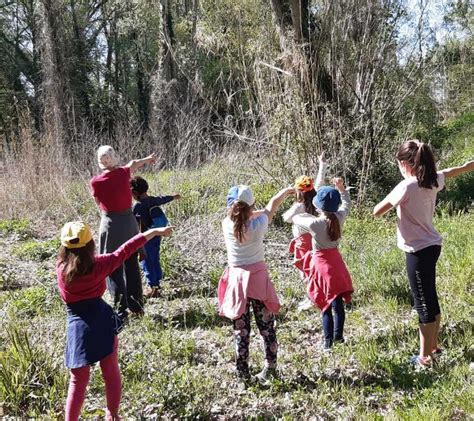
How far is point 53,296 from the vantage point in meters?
5.81

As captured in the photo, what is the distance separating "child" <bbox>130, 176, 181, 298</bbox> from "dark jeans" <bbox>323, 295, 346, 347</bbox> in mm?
2457

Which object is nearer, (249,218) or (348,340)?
(249,218)

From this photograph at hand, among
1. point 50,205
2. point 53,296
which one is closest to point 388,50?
point 53,296

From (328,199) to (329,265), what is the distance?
0.58 meters

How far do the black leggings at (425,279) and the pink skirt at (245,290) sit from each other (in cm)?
100

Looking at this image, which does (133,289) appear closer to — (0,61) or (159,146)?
(159,146)

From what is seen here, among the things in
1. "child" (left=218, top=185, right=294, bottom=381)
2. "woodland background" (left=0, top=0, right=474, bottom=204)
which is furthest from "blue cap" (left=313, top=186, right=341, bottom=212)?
"woodland background" (left=0, top=0, right=474, bottom=204)

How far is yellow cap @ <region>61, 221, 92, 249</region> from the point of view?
2.95 meters

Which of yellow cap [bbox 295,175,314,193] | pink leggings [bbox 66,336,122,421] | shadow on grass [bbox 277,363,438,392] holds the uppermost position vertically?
yellow cap [bbox 295,175,314,193]

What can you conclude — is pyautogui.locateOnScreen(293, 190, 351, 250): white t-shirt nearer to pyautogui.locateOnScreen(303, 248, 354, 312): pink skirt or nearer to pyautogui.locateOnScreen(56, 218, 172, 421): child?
pyautogui.locateOnScreen(303, 248, 354, 312): pink skirt

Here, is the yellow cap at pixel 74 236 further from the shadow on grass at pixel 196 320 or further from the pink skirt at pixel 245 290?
the shadow on grass at pixel 196 320

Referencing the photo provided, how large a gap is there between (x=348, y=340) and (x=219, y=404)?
1304 mm

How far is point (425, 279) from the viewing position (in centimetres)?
356

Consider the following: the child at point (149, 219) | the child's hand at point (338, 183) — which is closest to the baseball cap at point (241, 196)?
the child's hand at point (338, 183)
